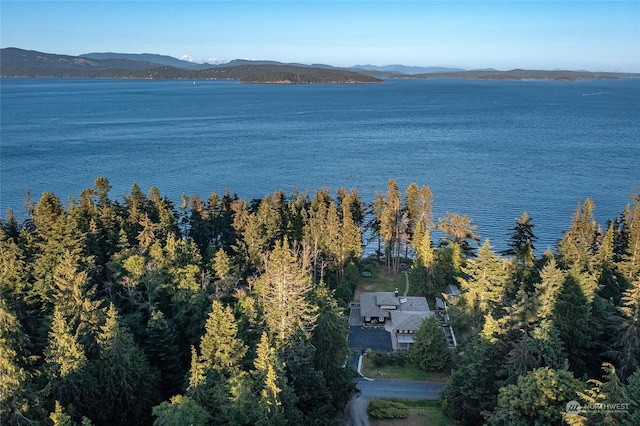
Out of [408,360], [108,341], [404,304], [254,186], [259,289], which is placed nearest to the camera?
[108,341]

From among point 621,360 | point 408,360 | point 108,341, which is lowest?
point 408,360

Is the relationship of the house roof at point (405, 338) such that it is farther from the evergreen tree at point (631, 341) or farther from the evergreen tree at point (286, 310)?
the evergreen tree at point (631, 341)

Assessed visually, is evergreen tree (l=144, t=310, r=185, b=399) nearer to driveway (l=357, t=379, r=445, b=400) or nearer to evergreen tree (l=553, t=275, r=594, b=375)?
driveway (l=357, t=379, r=445, b=400)

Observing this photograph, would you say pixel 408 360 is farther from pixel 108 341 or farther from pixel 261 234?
pixel 108 341

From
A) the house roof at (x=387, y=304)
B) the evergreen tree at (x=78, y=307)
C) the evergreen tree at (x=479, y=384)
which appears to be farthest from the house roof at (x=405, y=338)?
the evergreen tree at (x=78, y=307)

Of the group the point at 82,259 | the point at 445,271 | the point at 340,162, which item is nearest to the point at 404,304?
the point at 445,271

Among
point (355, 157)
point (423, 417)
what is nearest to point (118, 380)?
point (423, 417)

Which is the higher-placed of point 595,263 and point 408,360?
point 595,263

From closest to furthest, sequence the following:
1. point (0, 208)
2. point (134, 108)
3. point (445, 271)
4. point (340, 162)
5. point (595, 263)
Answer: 1. point (595, 263)
2. point (445, 271)
3. point (0, 208)
4. point (340, 162)
5. point (134, 108)

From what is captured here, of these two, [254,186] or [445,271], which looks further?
[254,186]
